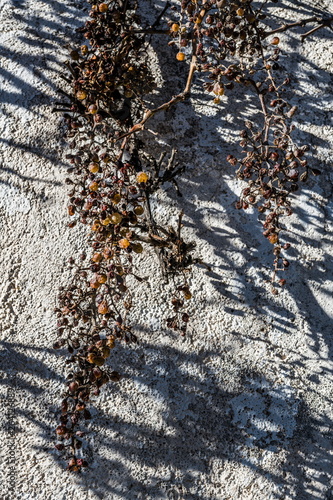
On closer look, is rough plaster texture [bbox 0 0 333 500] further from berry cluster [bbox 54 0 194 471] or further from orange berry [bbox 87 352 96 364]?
orange berry [bbox 87 352 96 364]

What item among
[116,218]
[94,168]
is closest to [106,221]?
[116,218]

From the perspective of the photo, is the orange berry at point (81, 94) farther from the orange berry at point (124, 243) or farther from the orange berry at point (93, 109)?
the orange berry at point (124, 243)

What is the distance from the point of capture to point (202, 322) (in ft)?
5.38

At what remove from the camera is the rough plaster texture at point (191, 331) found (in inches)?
62.3

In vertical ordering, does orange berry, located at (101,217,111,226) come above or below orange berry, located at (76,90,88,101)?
below

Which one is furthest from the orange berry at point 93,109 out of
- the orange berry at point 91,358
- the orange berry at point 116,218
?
the orange berry at point 91,358

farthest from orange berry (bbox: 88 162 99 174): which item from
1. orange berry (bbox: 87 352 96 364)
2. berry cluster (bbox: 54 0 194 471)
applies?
orange berry (bbox: 87 352 96 364)

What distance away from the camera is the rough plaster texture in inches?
62.3

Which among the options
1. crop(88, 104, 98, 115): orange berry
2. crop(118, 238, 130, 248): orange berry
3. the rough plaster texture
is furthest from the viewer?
the rough plaster texture

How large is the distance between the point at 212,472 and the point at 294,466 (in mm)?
283

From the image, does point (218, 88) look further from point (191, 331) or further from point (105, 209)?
point (191, 331)

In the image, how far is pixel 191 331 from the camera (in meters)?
1.64

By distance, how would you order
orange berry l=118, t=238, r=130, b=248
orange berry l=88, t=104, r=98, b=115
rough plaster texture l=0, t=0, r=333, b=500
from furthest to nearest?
rough plaster texture l=0, t=0, r=333, b=500, orange berry l=88, t=104, r=98, b=115, orange berry l=118, t=238, r=130, b=248

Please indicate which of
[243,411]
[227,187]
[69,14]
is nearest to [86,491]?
[243,411]
